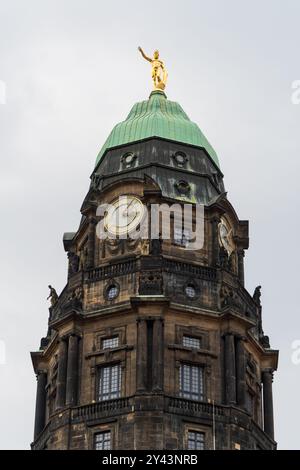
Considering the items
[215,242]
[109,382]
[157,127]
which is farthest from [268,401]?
[157,127]

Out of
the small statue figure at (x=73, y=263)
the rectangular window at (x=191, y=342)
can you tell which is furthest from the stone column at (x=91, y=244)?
the rectangular window at (x=191, y=342)

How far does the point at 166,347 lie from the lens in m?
92.1

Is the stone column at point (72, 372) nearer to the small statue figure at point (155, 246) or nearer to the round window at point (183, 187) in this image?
the small statue figure at point (155, 246)

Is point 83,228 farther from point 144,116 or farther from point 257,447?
point 257,447

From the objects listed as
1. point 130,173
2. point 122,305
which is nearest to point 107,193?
point 130,173

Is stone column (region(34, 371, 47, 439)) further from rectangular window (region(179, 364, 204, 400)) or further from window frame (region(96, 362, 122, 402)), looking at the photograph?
rectangular window (region(179, 364, 204, 400))

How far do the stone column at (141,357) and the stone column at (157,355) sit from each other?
1.58 feet

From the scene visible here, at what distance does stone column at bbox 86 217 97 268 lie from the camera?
98375 millimetres

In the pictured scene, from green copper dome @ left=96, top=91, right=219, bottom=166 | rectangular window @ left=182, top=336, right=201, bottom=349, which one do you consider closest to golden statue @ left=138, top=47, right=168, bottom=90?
green copper dome @ left=96, top=91, right=219, bottom=166

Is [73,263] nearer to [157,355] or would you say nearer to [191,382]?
[157,355]

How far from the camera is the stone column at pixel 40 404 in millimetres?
96250

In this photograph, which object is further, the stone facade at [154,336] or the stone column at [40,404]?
the stone column at [40,404]

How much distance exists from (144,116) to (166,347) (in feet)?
61.1

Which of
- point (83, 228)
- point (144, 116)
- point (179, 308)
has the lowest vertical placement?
point (179, 308)
